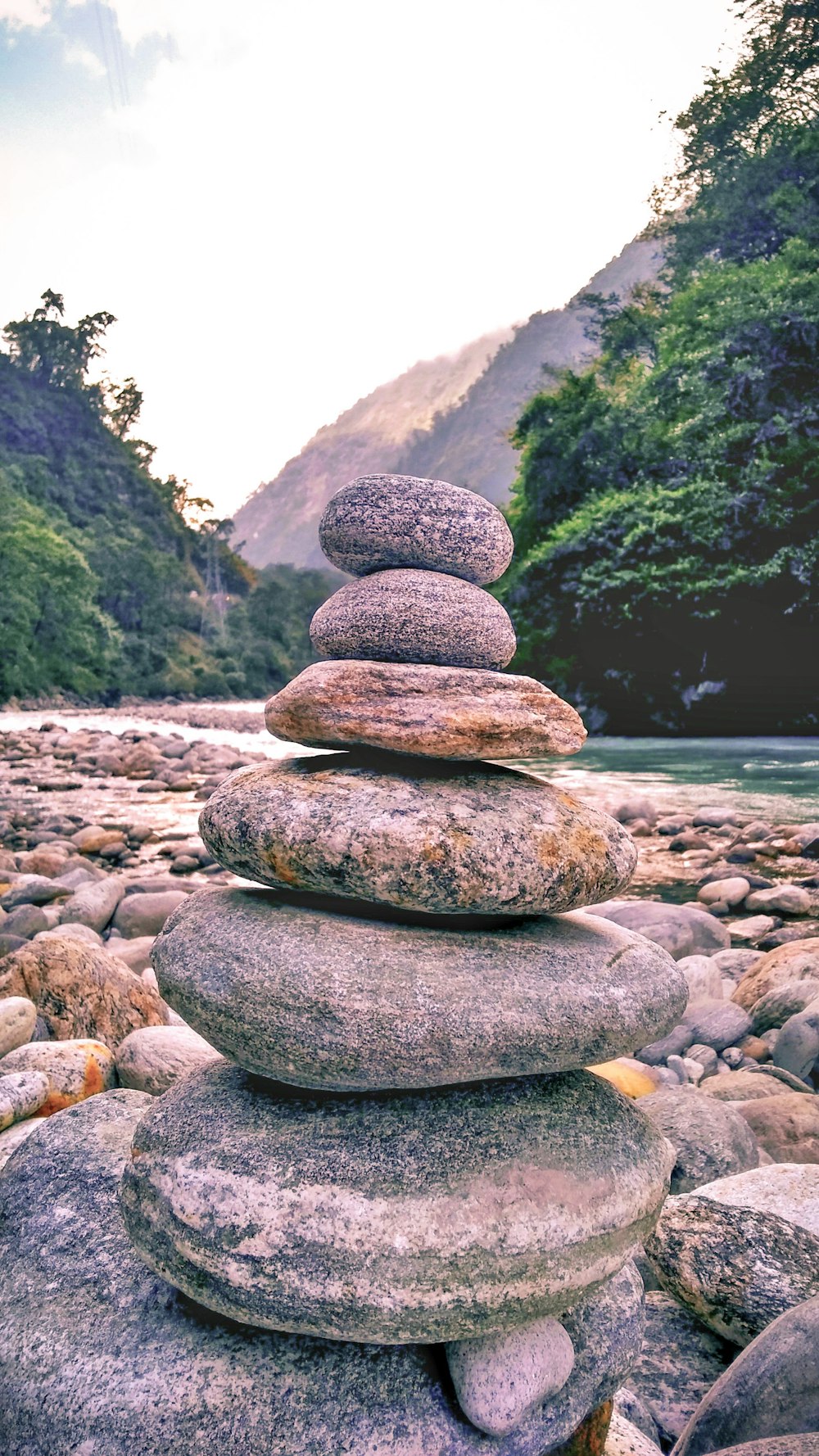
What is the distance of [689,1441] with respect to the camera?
289 cm

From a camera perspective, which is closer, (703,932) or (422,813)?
→ (422,813)

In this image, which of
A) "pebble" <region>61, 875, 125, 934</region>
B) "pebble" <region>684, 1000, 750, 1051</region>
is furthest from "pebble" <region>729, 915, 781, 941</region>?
"pebble" <region>61, 875, 125, 934</region>

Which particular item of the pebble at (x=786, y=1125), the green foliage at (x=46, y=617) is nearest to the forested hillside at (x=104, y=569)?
the green foliage at (x=46, y=617)

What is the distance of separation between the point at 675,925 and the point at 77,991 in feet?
16.1

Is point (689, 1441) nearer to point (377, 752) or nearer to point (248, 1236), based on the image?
point (248, 1236)

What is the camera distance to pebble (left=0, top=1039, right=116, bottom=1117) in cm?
470

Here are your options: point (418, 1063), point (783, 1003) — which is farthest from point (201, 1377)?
point (783, 1003)

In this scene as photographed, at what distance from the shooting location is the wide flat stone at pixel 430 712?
3012mm

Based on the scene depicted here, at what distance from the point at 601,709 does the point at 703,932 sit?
21.9m

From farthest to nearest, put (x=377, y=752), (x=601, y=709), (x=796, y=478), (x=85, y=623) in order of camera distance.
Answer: (x=85, y=623)
(x=601, y=709)
(x=796, y=478)
(x=377, y=752)

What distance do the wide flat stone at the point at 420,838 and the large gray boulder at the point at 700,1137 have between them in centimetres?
183

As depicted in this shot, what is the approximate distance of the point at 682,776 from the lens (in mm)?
19453

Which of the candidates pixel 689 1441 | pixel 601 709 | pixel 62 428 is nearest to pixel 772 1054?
pixel 689 1441

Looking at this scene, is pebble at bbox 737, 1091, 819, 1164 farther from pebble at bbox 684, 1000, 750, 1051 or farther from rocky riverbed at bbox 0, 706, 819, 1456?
pebble at bbox 684, 1000, 750, 1051
